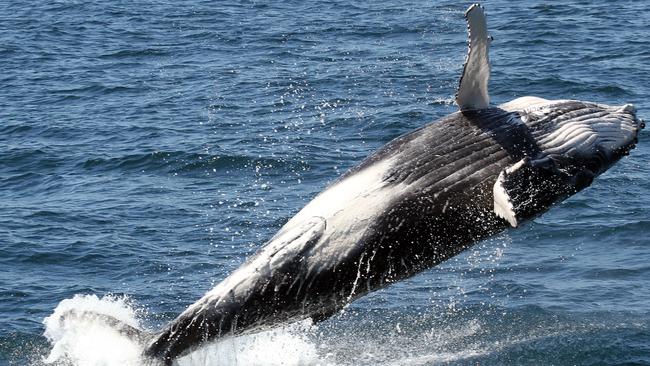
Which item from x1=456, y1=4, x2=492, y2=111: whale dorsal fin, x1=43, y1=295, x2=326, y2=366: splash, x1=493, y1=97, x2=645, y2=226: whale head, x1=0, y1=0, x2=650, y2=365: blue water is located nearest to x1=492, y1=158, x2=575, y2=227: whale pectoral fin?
x1=493, y1=97, x2=645, y2=226: whale head

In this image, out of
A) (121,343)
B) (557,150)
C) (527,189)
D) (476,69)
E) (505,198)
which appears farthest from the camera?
(121,343)

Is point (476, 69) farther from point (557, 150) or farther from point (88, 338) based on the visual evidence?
point (88, 338)

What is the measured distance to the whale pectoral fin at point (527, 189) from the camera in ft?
44.4

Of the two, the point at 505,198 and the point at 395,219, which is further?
the point at 395,219

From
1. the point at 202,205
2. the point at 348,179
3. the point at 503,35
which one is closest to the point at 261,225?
the point at 202,205

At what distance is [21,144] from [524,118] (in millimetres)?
19858

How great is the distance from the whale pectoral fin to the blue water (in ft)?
16.9

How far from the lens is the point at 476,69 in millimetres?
15156

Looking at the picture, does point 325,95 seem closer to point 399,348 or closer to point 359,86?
point 359,86

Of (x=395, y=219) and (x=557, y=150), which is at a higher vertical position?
(x=557, y=150)

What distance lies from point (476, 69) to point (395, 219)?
2.52m

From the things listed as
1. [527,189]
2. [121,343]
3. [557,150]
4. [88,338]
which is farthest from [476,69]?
[88,338]

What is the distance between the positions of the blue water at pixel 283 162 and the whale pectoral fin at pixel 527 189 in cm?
516

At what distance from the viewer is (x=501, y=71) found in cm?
3538
